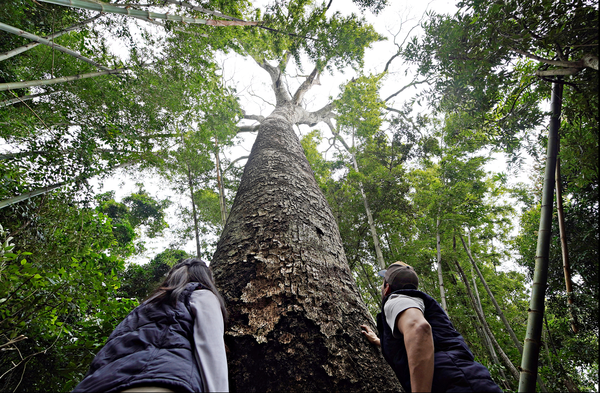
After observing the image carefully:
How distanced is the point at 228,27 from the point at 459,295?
8.85 meters

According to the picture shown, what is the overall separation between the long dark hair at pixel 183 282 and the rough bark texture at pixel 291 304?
113mm

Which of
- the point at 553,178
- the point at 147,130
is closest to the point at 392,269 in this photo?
the point at 553,178

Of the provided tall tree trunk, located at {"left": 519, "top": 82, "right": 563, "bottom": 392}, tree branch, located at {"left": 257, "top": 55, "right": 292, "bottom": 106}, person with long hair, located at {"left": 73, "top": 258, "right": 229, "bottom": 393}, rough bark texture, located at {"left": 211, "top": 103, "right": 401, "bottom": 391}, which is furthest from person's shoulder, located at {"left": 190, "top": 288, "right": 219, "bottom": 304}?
tree branch, located at {"left": 257, "top": 55, "right": 292, "bottom": 106}

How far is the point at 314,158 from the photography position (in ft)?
22.3

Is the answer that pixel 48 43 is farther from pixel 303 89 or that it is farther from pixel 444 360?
pixel 303 89

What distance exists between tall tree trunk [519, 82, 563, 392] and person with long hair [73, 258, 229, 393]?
1.15m

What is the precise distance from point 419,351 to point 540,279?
2.30 feet

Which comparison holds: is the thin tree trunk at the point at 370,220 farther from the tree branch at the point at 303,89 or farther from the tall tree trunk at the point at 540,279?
the tall tree trunk at the point at 540,279

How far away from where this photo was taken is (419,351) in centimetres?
87

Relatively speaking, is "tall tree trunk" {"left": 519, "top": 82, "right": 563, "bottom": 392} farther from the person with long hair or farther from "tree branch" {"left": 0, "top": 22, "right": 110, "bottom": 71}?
"tree branch" {"left": 0, "top": 22, "right": 110, "bottom": 71}

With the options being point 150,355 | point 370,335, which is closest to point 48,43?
point 150,355

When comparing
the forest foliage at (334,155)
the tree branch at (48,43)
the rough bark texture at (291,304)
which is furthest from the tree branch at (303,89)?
the rough bark texture at (291,304)

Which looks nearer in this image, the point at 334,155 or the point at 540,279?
the point at 540,279

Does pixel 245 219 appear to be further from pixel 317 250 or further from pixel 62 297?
pixel 62 297
